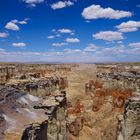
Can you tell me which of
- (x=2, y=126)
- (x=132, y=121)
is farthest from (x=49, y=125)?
(x=132, y=121)

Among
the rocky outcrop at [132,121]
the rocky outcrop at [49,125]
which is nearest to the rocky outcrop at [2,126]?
the rocky outcrop at [49,125]

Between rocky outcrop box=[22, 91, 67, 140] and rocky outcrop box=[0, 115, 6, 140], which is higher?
rocky outcrop box=[0, 115, 6, 140]

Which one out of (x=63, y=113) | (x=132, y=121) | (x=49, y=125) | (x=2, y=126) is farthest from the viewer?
(x=132, y=121)

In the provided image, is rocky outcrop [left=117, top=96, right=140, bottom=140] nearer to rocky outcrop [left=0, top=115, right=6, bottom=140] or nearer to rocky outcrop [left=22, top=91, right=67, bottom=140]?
rocky outcrop [left=22, top=91, right=67, bottom=140]

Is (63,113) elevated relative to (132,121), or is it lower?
elevated

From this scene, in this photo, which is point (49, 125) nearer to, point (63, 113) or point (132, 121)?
point (63, 113)

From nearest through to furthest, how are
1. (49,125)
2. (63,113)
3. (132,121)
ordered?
(49,125), (63,113), (132,121)

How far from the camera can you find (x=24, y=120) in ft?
29.8

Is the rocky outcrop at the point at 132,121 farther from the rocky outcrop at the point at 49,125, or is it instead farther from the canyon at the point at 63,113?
the rocky outcrop at the point at 49,125

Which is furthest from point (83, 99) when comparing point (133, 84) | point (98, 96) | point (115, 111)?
point (115, 111)

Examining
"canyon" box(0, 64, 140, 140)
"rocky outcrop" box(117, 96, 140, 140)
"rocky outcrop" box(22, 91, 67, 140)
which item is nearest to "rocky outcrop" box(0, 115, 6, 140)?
"canyon" box(0, 64, 140, 140)

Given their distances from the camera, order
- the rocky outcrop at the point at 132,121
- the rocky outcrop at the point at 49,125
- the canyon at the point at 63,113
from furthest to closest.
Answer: the rocky outcrop at the point at 132,121 < the canyon at the point at 63,113 < the rocky outcrop at the point at 49,125

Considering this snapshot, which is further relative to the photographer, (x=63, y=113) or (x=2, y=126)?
(x=63, y=113)

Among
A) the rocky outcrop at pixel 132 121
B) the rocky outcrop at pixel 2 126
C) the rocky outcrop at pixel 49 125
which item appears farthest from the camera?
the rocky outcrop at pixel 132 121
